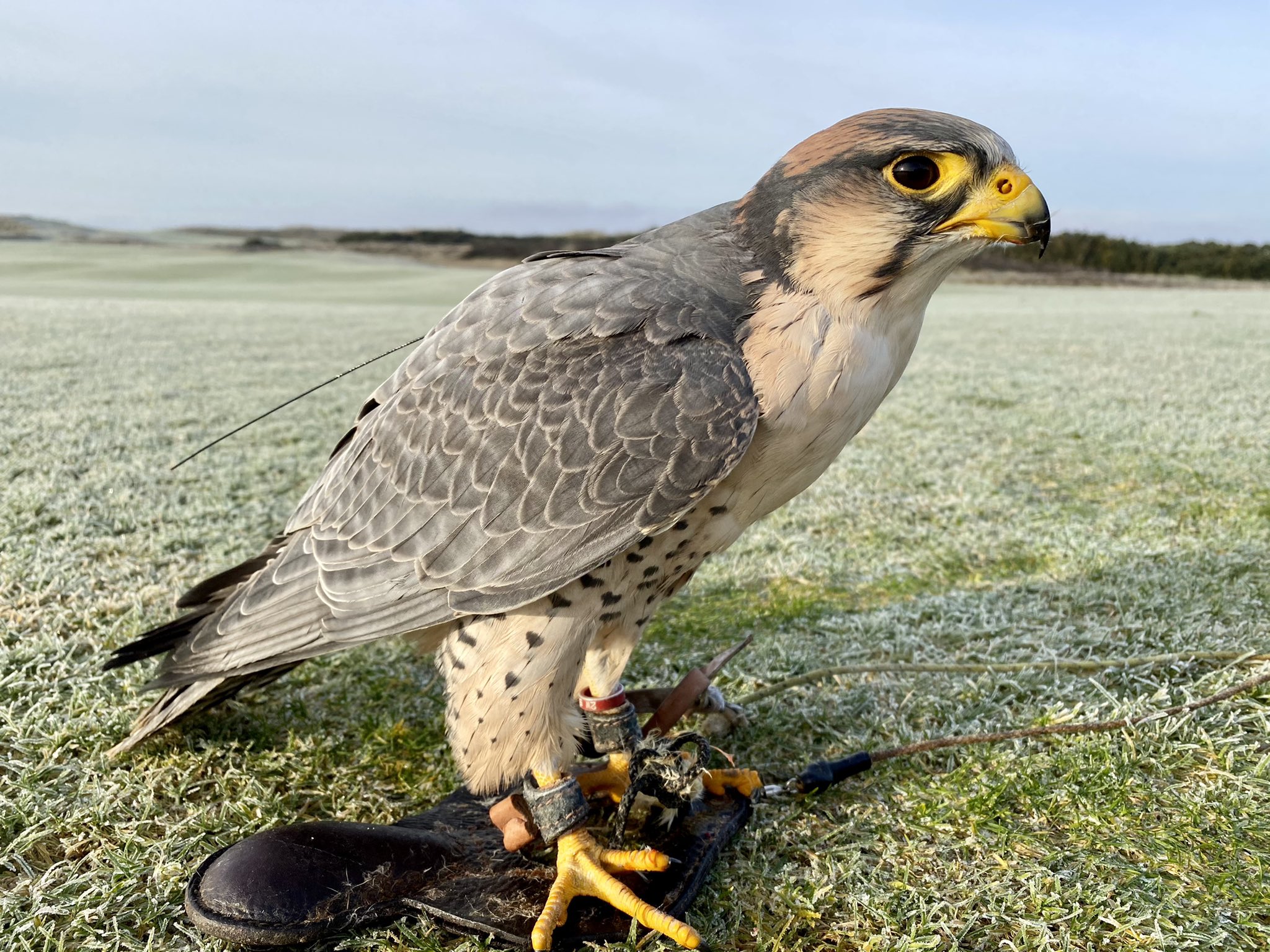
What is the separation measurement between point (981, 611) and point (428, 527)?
7.79 ft

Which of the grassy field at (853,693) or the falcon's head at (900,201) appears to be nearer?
the falcon's head at (900,201)

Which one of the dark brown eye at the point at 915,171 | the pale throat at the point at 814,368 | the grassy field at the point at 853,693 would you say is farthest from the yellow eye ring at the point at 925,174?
the grassy field at the point at 853,693

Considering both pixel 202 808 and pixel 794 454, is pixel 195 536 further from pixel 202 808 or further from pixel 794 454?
pixel 794 454

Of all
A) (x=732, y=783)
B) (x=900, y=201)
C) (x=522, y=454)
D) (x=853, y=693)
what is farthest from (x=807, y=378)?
(x=853, y=693)

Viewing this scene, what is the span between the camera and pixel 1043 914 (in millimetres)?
1999

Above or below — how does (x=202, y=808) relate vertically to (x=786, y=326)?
below

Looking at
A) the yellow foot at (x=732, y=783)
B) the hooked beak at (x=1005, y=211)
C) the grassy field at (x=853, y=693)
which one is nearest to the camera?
the hooked beak at (x=1005, y=211)

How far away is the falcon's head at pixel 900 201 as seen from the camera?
1936 mm

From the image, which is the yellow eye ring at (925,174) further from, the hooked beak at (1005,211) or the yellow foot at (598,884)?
the yellow foot at (598,884)

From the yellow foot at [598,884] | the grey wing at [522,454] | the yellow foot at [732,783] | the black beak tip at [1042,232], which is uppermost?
the black beak tip at [1042,232]

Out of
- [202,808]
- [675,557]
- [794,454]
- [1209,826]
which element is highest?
[794,454]

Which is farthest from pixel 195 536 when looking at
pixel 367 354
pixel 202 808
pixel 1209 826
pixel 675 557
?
pixel 367 354

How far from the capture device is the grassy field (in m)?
2.06

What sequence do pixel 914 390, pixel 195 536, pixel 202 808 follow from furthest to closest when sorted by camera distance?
pixel 914 390
pixel 195 536
pixel 202 808
